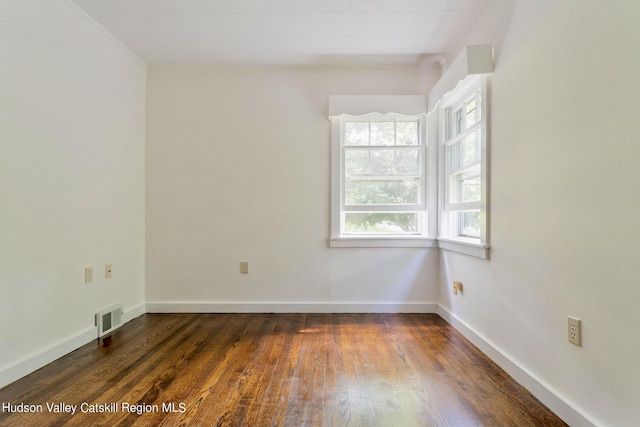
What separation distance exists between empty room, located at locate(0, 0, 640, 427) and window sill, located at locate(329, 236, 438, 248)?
0.07 feet

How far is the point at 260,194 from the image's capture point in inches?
124

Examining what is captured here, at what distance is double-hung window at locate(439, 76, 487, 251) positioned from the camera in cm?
228

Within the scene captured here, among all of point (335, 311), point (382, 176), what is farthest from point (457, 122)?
point (335, 311)

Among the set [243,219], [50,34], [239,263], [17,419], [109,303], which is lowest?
[17,419]

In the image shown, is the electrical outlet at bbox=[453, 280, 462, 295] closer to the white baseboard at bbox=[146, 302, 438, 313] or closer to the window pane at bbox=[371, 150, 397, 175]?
the white baseboard at bbox=[146, 302, 438, 313]

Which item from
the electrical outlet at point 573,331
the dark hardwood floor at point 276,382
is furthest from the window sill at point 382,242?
the electrical outlet at point 573,331

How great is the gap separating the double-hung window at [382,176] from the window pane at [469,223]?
1.32 ft

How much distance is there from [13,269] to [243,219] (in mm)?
1660

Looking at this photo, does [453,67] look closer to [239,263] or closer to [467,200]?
[467,200]

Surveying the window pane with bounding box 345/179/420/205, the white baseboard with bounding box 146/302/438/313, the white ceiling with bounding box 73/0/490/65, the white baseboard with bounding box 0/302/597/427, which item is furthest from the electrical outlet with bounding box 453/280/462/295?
the white ceiling with bounding box 73/0/490/65

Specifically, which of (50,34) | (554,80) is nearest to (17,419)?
(50,34)

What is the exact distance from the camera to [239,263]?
10.4 feet

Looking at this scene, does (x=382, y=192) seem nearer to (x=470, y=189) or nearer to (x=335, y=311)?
(x=470, y=189)

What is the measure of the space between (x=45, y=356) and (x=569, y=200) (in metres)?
3.02
